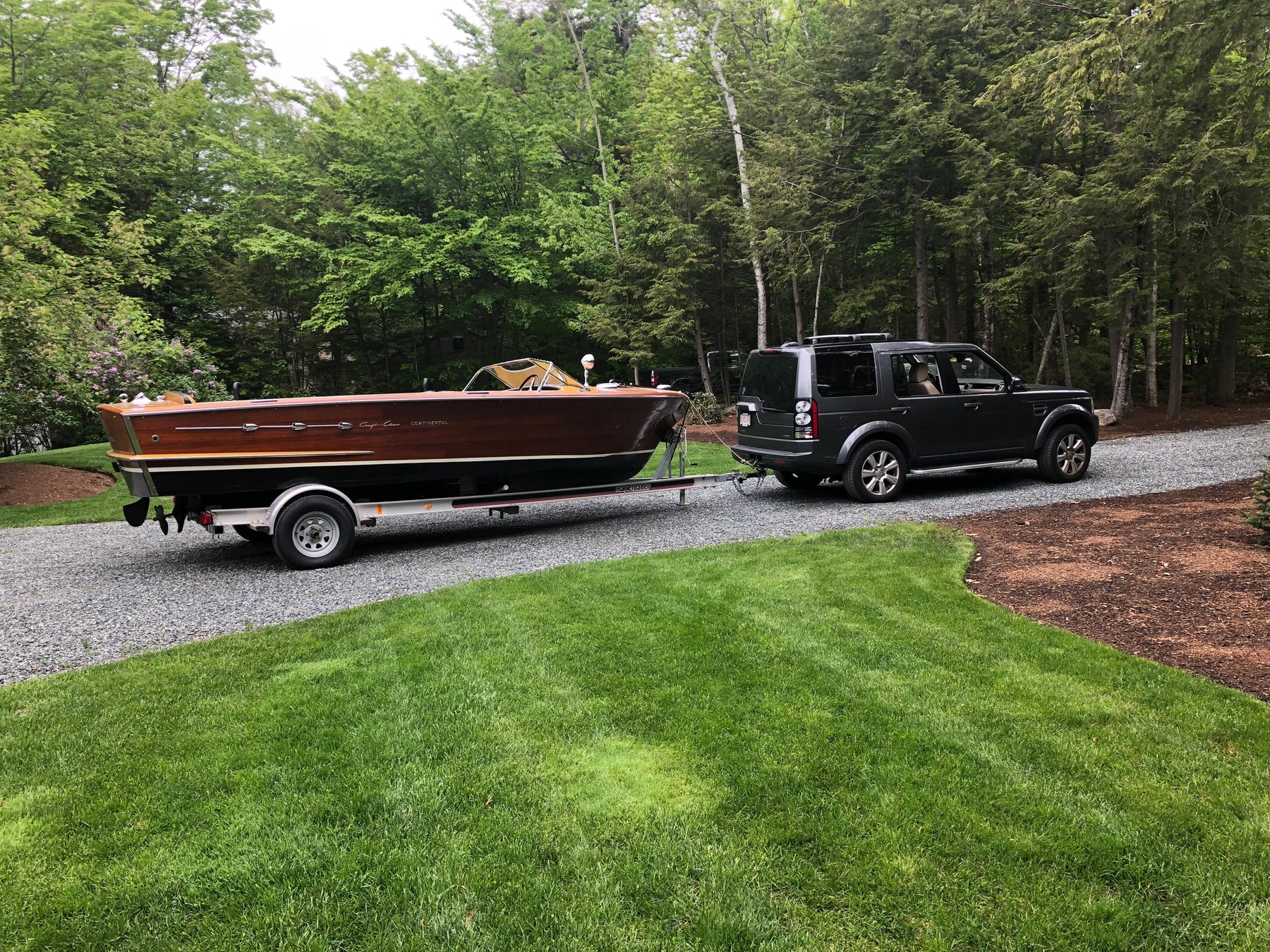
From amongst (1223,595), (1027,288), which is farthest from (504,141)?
(1223,595)

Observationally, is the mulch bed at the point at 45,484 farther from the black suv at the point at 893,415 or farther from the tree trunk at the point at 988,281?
the tree trunk at the point at 988,281

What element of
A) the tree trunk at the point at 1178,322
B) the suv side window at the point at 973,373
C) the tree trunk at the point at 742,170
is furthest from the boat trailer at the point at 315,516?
the tree trunk at the point at 1178,322

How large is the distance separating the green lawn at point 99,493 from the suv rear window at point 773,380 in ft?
4.73

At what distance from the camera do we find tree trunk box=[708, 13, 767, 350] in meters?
16.8

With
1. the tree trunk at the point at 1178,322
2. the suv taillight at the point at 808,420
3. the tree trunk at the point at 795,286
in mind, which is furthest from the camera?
the tree trunk at the point at 795,286

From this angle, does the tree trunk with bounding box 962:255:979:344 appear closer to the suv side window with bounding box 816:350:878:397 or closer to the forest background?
the forest background

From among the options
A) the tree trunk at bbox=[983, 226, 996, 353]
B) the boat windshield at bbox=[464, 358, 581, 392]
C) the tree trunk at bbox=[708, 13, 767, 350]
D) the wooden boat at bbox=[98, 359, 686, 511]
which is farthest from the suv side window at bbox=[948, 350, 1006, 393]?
the tree trunk at bbox=[708, 13, 767, 350]

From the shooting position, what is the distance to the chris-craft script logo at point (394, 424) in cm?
671

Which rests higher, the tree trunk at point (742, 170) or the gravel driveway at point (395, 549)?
the tree trunk at point (742, 170)

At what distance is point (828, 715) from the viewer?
3113 millimetres

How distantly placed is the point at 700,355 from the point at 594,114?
9.39 meters

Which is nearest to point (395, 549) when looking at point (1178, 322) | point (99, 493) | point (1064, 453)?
point (99, 493)

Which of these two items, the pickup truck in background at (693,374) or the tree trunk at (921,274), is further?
the pickup truck in background at (693,374)

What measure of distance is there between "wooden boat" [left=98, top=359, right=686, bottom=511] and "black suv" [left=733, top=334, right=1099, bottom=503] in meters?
1.15
